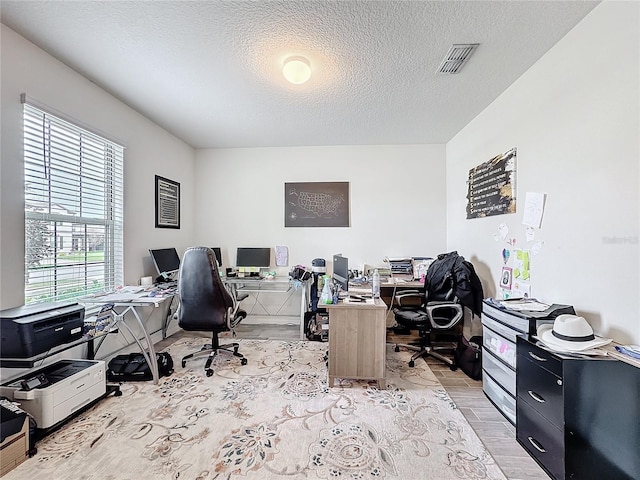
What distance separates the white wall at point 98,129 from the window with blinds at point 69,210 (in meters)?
0.08

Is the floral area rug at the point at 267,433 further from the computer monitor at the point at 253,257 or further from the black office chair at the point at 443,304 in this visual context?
the computer monitor at the point at 253,257

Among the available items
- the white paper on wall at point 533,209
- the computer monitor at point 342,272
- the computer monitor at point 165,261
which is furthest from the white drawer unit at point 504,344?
the computer monitor at point 165,261

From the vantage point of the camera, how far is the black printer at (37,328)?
1.62 meters

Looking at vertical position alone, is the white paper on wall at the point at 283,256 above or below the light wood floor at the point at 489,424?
above

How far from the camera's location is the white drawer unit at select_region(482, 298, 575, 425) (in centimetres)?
174

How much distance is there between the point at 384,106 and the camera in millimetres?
2869

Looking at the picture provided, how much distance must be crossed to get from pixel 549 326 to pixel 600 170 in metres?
0.99

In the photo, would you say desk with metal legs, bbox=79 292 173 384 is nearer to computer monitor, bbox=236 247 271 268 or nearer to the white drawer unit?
computer monitor, bbox=236 247 271 268

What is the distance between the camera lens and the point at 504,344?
1965 millimetres

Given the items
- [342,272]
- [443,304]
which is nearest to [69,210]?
[342,272]

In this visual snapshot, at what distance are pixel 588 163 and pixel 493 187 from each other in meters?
1.05

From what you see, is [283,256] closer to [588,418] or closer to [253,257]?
[253,257]

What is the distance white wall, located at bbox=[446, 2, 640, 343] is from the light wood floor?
898mm

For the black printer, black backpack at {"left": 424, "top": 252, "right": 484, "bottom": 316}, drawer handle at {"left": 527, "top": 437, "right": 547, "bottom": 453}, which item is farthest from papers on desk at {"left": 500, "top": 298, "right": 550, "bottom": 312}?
the black printer
